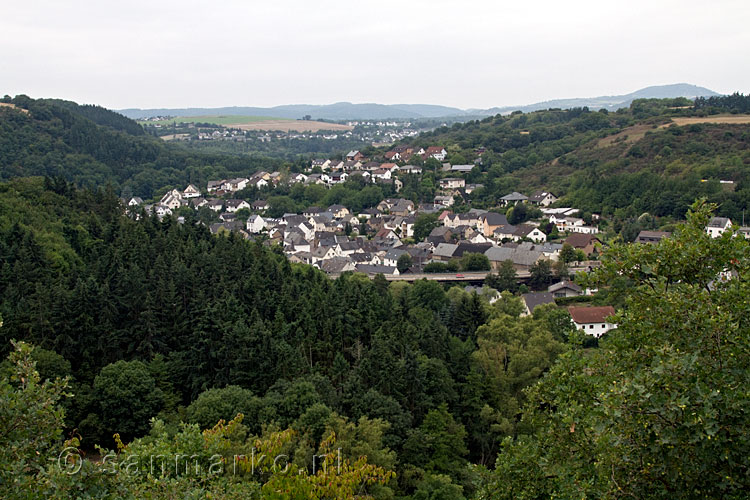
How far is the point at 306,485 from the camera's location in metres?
12.6

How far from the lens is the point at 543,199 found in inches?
3113

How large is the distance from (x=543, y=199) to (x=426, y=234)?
62.3 feet

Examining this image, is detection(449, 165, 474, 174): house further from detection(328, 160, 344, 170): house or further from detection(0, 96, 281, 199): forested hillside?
detection(0, 96, 281, 199): forested hillside

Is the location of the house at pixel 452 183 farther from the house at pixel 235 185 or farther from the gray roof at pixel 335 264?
the gray roof at pixel 335 264

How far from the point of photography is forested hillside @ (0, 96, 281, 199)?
91.2 metres

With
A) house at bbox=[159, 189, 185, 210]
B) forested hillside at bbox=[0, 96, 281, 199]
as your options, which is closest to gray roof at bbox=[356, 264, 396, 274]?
house at bbox=[159, 189, 185, 210]

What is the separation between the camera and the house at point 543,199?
78625mm

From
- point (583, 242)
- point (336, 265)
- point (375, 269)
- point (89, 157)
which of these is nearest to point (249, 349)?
point (375, 269)

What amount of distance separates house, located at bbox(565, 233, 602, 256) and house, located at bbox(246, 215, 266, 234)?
35.5m

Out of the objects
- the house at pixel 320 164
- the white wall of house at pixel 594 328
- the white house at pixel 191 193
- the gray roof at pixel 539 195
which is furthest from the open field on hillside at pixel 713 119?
the white house at pixel 191 193

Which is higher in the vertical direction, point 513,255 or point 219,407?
point 219,407

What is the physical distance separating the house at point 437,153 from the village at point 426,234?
5536 millimetres

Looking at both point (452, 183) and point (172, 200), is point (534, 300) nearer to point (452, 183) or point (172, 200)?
point (452, 183)

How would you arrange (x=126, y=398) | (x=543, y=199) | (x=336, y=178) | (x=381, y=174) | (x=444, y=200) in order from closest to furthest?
(x=126, y=398), (x=543, y=199), (x=444, y=200), (x=381, y=174), (x=336, y=178)
